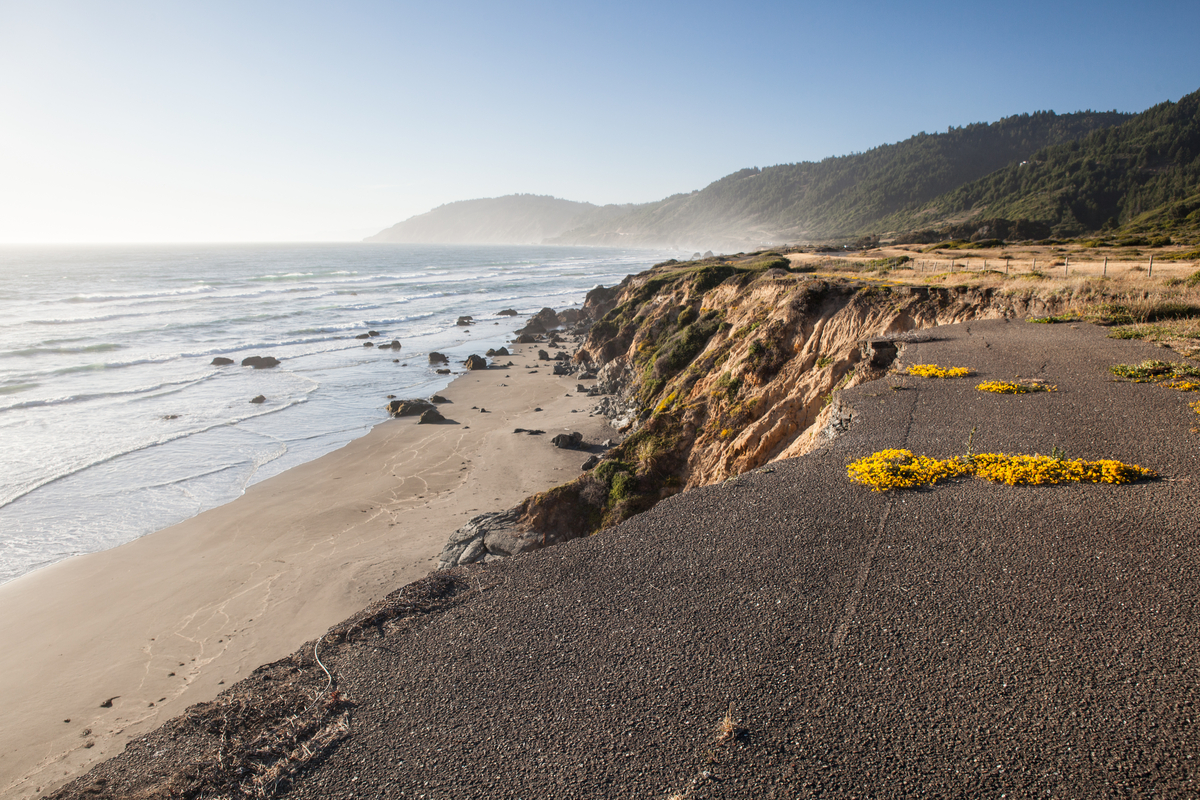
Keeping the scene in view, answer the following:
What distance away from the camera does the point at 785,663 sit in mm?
5605

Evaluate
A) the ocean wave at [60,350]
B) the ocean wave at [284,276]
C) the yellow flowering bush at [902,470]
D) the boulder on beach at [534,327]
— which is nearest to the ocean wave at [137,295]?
the ocean wave at [284,276]

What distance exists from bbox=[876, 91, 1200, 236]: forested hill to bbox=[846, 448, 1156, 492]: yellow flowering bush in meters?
67.4

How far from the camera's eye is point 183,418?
Result: 27969 mm

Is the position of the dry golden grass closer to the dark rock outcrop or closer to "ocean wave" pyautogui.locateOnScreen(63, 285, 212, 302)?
the dark rock outcrop

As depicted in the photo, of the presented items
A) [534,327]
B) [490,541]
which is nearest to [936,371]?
[490,541]

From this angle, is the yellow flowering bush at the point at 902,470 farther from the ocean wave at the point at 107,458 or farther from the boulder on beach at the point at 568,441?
the ocean wave at the point at 107,458

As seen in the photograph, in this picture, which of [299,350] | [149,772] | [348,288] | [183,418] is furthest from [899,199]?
[149,772]

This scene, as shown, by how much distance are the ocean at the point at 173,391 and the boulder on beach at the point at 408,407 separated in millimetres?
915

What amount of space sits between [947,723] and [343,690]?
20.0ft

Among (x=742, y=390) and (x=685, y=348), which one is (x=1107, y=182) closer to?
(x=685, y=348)

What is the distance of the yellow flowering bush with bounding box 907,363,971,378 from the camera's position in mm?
12195

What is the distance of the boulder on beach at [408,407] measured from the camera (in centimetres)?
2966

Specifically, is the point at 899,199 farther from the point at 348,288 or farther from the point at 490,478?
the point at 490,478

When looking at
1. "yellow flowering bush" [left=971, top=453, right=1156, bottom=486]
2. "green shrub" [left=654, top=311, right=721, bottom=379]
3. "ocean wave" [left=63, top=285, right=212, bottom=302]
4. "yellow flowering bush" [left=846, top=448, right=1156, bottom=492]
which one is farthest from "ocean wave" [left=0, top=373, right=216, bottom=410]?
"ocean wave" [left=63, top=285, right=212, bottom=302]
